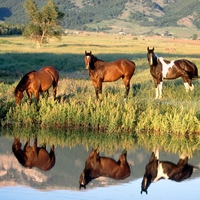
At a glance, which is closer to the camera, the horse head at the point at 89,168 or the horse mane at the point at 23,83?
the horse head at the point at 89,168

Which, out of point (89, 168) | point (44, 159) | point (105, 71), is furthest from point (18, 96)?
point (89, 168)

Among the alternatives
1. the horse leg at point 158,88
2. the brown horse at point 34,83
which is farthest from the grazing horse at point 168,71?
the brown horse at point 34,83

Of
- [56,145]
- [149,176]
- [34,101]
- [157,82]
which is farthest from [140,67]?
[149,176]

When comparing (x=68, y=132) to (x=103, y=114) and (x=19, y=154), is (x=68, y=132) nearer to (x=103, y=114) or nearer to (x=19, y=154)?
(x=103, y=114)

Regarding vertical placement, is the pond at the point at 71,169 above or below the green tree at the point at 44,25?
above

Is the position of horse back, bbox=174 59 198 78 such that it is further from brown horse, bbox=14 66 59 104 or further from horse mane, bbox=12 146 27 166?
horse mane, bbox=12 146 27 166

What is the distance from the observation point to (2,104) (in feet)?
58.5

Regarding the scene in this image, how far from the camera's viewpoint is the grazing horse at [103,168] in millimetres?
11812

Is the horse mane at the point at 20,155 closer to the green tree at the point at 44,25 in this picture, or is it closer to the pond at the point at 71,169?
the pond at the point at 71,169

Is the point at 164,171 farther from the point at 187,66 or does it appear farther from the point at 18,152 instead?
the point at 187,66

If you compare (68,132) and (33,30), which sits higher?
(68,132)

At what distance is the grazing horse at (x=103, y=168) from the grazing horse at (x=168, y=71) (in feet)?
26.8

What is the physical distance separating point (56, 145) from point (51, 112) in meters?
1.98

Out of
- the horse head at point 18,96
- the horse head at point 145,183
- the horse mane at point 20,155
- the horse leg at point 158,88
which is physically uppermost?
the horse head at point 145,183
